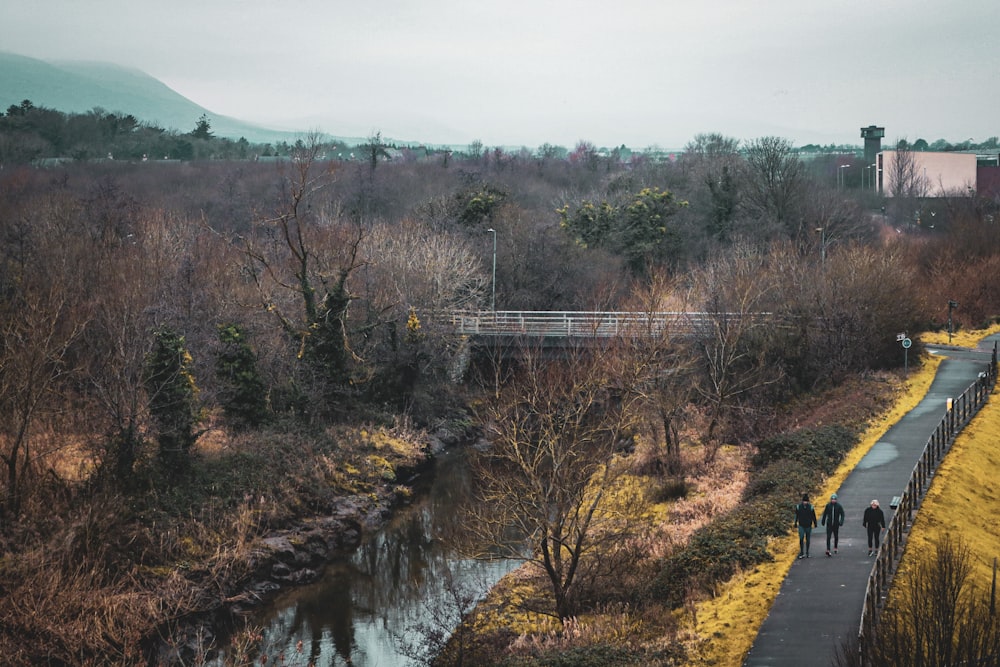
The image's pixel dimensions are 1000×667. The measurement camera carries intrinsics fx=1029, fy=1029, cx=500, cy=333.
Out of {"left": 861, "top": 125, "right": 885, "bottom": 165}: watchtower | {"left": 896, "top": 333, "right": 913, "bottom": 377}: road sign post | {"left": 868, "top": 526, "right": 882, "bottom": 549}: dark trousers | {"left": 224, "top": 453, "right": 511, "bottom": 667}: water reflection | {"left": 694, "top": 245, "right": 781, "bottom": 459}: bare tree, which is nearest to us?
{"left": 868, "top": 526, "right": 882, "bottom": 549}: dark trousers

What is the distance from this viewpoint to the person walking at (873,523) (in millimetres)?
21594

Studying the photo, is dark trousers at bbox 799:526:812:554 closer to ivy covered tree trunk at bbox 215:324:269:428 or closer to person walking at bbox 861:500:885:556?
person walking at bbox 861:500:885:556

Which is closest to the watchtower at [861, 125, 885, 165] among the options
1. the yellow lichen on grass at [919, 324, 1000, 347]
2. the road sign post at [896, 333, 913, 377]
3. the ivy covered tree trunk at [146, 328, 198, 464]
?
the yellow lichen on grass at [919, 324, 1000, 347]

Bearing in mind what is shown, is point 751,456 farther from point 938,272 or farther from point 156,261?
point 938,272

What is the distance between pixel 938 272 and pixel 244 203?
50.3 m

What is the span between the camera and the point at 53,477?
27.7 m

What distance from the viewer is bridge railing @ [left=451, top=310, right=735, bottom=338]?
38.4 m

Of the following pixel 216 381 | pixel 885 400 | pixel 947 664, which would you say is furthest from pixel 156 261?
pixel 947 664

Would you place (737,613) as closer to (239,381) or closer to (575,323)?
(239,381)

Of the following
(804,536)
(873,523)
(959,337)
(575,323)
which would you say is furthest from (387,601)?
(959,337)

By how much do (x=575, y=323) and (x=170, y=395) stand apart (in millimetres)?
24123

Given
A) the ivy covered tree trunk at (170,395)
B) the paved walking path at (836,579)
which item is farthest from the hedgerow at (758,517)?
the ivy covered tree trunk at (170,395)

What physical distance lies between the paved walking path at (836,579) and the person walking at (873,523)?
0.29 m

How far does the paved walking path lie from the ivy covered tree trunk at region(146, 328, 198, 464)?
17690 millimetres
